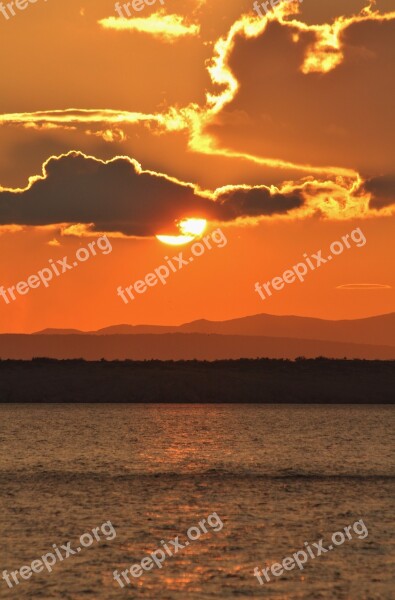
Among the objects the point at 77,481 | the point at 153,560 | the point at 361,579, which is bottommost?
the point at 361,579

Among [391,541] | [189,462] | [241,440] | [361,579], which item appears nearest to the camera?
[361,579]

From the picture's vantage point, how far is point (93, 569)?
32.0 metres

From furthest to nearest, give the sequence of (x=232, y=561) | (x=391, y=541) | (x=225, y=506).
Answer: (x=225, y=506)
(x=391, y=541)
(x=232, y=561)

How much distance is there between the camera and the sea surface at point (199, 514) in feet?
98.6

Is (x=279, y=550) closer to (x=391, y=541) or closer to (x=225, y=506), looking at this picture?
(x=391, y=541)

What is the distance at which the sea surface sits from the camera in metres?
30.0

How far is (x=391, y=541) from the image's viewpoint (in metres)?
36.9

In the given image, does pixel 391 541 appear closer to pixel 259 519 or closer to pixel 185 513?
pixel 259 519

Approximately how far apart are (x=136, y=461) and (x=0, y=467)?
33.9 ft

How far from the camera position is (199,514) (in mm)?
43750

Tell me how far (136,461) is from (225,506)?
1012 inches

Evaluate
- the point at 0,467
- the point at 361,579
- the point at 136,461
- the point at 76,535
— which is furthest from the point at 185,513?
the point at 136,461

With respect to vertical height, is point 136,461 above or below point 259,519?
above

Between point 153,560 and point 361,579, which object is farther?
point 153,560
